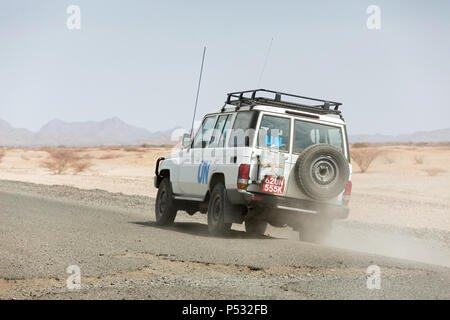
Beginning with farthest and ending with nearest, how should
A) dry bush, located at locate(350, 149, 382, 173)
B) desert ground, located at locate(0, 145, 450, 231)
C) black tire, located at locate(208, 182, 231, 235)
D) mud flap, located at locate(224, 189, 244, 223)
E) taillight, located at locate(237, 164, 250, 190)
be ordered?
dry bush, located at locate(350, 149, 382, 173)
desert ground, located at locate(0, 145, 450, 231)
black tire, located at locate(208, 182, 231, 235)
mud flap, located at locate(224, 189, 244, 223)
taillight, located at locate(237, 164, 250, 190)

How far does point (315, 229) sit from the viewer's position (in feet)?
39.8

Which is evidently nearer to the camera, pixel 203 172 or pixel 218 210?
pixel 218 210

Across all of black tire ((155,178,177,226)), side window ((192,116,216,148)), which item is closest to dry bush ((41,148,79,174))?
black tire ((155,178,177,226))

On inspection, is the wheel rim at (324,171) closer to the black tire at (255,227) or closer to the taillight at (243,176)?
the taillight at (243,176)

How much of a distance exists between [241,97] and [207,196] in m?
1.99

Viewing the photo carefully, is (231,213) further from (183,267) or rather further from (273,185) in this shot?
(183,267)

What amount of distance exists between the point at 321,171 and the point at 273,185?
81cm

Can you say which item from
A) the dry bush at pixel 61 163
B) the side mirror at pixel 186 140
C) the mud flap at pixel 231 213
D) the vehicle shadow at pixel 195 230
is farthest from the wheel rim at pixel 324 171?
the dry bush at pixel 61 163

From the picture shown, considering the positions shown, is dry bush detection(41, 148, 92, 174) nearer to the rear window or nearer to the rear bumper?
the rear window

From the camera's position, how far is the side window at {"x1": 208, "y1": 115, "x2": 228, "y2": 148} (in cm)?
1257

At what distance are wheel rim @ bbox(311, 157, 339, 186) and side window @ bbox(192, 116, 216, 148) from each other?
252 cm

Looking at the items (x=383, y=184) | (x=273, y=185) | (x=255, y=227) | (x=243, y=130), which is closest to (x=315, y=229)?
(x=273, y=185)

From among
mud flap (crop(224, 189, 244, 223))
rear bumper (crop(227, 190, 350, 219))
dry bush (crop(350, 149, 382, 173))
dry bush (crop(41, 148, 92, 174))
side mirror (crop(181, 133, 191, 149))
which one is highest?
side mirror (crop(181, 133, 191, 149))
